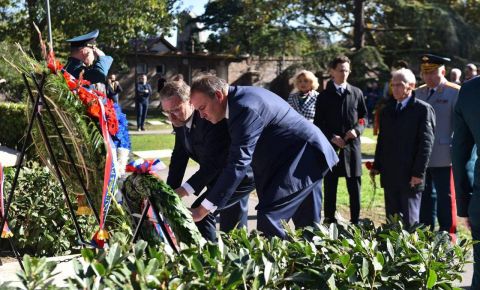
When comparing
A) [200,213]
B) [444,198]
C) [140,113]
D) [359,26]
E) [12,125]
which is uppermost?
[359,26]

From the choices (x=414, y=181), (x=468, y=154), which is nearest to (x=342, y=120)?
(x=414, y=181)

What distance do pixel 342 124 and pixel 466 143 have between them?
315cm

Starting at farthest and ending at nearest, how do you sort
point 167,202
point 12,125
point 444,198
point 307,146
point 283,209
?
point 12,125 → point 444,198 → point 307,146 → point 283,209 → point 167,202

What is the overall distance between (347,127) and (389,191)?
1018 mm

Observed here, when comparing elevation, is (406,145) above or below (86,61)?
below

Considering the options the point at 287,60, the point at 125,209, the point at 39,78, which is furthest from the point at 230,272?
the point at 287,60

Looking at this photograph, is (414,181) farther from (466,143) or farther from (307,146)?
(466,143)

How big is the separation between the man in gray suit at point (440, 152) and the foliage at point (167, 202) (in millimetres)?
3819

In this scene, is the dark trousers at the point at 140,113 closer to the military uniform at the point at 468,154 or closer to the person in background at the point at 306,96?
the person in background at the point at 306,96

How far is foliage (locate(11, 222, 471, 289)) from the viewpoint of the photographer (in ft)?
7.35

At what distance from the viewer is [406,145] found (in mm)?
5719

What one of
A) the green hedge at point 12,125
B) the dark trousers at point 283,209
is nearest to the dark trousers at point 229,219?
the dark trousers at point 283,209

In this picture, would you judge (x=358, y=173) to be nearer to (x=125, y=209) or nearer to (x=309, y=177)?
(x=309, y=177)

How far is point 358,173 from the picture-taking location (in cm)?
664
